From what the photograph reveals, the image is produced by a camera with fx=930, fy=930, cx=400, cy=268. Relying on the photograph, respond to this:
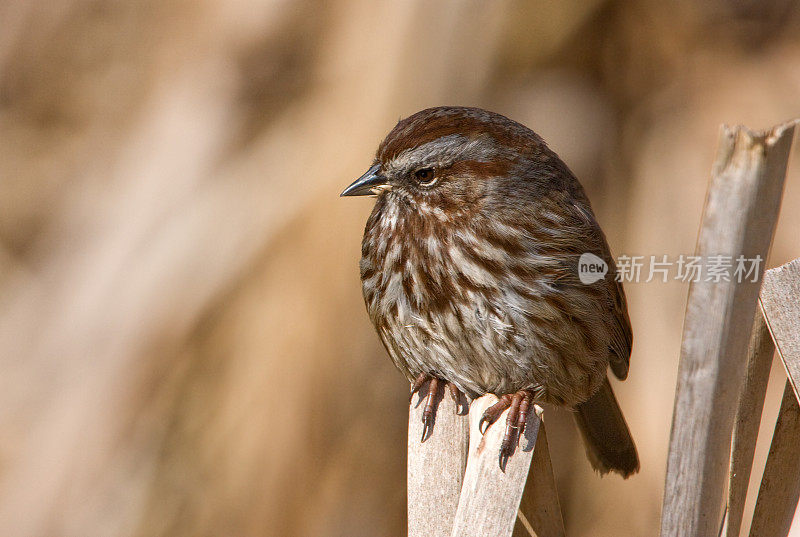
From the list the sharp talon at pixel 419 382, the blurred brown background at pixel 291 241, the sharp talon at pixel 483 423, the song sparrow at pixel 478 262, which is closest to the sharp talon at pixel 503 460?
the sharp talon at pixel 483 423

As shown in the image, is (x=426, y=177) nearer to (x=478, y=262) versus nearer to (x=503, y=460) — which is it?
(x=478, y=262)

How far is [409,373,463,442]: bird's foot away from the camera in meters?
2.05

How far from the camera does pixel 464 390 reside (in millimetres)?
2379

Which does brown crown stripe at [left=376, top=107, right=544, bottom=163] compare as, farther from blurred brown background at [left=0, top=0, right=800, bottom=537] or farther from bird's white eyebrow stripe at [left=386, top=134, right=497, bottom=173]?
blurred brown background at [left=0, top=0, right=800, bottom=537]

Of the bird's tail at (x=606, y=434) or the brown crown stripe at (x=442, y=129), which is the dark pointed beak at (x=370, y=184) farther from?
the bird's tail at (x=606, y=434)

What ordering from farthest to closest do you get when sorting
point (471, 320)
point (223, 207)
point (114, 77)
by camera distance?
point (114, 77) < point (223, 207) < point (471, 320)

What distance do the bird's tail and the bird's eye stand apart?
81 cm

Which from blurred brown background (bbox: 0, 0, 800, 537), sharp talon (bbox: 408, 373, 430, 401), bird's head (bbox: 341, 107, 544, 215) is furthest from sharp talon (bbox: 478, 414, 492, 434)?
blurred brown background (bbox: 0, 0, 800, 537)

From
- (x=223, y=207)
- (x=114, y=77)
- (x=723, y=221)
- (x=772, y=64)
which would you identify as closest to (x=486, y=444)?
(x=723, y=221)

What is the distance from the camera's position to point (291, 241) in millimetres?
3186

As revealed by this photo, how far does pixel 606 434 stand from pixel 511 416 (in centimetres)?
83

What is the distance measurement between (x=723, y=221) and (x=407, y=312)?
1090 millimetres

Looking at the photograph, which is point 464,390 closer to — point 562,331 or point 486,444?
point 562,331

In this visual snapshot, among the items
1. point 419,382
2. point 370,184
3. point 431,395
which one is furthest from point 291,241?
point 431,395
